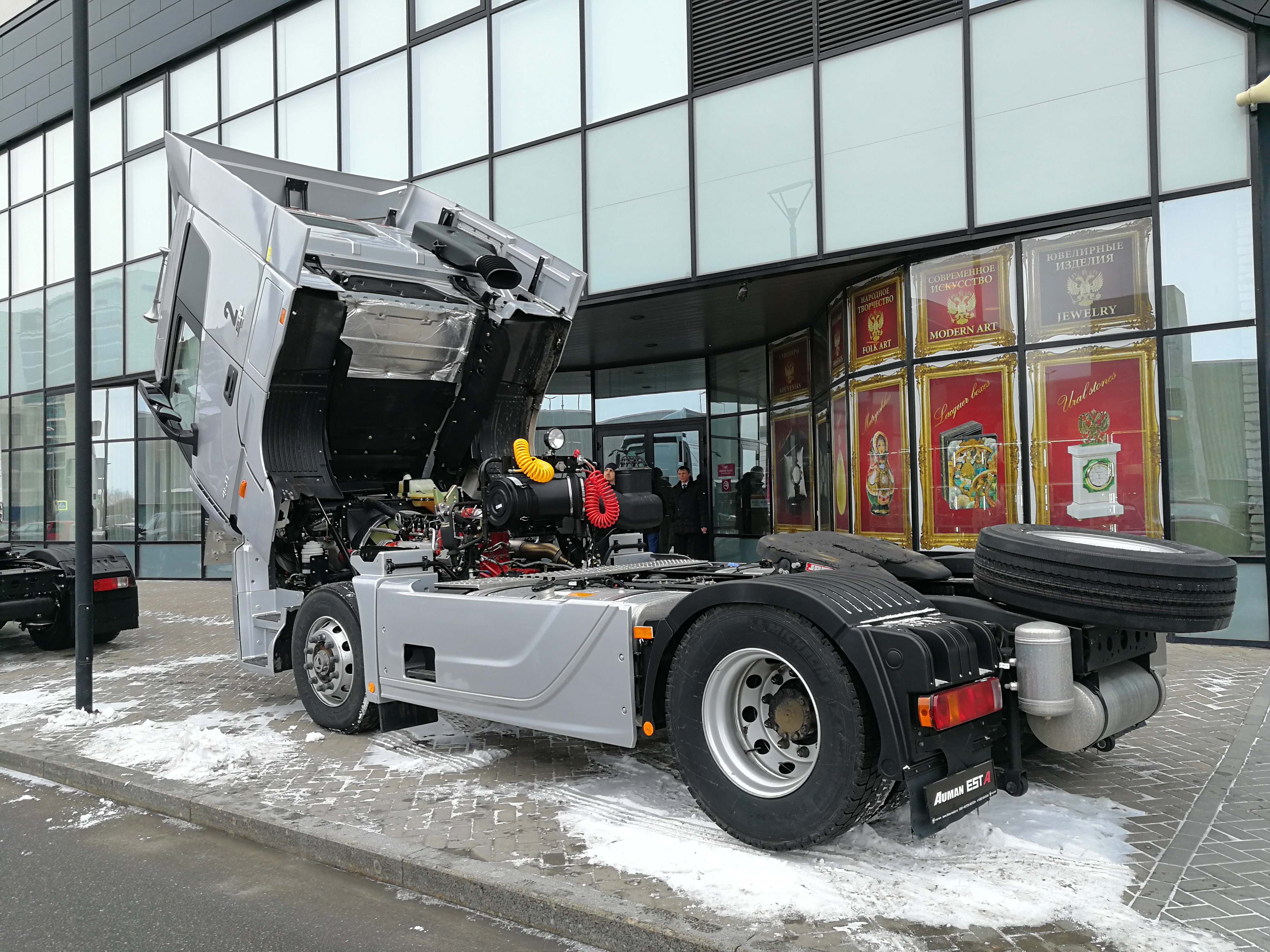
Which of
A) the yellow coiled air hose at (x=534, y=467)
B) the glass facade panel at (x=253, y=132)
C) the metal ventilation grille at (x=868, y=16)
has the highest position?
the glass facade panel at (x=253, y=132)

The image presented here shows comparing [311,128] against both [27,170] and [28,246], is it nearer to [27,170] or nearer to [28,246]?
[28,246]

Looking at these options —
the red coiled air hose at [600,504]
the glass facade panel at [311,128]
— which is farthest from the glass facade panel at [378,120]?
the red coiled air hose at [600,504]

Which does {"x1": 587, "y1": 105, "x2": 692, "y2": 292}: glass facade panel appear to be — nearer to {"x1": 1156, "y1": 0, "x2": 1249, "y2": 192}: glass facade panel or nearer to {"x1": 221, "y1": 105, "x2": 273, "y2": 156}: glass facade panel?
{"x1": 1156, "y1": 0, "x2": 1249, "y2": 192}: glass facade panel

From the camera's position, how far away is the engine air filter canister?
372cm

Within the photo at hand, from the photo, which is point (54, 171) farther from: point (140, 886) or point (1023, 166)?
point (140, 886)

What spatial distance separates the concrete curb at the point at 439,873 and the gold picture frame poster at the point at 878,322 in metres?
9.07

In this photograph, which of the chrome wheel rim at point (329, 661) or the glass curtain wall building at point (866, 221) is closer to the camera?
the chrome wheel rim at point (329, 661)

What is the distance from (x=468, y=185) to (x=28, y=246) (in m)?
14.6

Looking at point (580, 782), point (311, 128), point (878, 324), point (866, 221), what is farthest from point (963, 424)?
point (311, 128)

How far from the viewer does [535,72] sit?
14406 millimetres

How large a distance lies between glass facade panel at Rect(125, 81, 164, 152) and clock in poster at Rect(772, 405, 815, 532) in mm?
14697

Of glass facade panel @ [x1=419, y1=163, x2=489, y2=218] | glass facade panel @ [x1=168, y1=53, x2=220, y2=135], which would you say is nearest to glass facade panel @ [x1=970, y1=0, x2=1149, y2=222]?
glass facade panel @ [x1=419, y1=163, x2=489, y2=218]

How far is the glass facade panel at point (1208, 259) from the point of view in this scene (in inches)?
368

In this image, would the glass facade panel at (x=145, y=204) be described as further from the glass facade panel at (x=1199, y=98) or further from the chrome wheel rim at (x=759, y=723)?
the chrome wheel rim at (x=759, y=723)
